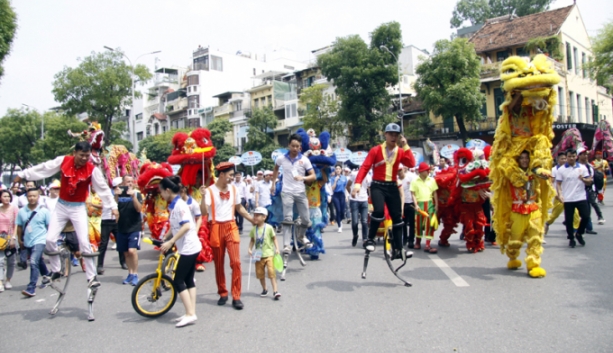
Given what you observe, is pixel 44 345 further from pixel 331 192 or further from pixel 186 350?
Result: pixel 331 192

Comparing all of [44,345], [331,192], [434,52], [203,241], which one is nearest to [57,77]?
[434,52]

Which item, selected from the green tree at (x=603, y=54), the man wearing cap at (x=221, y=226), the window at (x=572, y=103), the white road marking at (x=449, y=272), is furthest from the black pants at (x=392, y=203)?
the window at (x=572, y=103)

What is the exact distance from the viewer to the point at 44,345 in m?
5.05

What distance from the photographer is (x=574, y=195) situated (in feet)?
30.8

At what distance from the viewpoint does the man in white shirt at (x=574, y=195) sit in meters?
9.29

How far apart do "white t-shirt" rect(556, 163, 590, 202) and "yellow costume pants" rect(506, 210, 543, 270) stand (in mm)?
2696

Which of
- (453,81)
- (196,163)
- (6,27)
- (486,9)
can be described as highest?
(486,9)

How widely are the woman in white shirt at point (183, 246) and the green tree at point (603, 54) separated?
26.4m

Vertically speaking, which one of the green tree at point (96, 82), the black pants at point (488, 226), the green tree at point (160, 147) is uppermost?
the green tree at point (96, 82)

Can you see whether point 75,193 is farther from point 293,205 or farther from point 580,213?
point 580,213

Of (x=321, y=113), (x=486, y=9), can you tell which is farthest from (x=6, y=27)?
(x=486, y=9)

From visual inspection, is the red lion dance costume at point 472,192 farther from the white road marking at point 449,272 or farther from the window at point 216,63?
the window at point 216,63

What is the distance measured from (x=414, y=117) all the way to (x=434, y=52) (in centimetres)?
803

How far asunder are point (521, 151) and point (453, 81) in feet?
92.5
